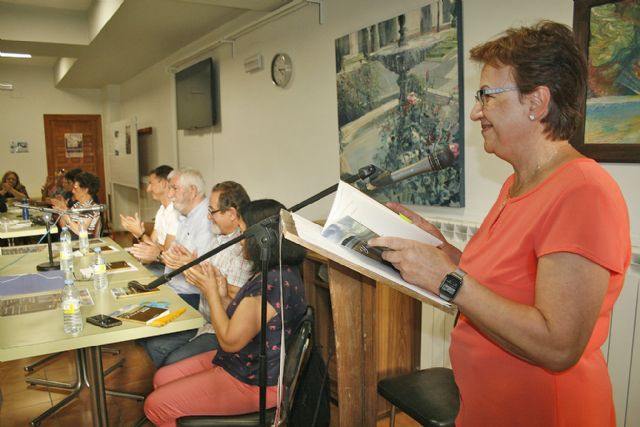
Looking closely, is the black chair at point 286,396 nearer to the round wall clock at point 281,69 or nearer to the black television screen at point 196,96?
the round wall clock at point 281,69

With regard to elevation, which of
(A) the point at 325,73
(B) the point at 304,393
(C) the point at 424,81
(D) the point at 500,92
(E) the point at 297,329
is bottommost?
(B) the point at 304,393

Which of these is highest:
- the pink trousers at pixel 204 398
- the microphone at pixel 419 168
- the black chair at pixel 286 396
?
the microphone at pixel 419 168

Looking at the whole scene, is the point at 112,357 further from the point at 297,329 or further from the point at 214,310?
the point at 297,329

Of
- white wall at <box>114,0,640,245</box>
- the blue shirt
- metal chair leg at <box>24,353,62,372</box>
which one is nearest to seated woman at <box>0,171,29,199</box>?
white wall at <box>114,0,640,245</box>

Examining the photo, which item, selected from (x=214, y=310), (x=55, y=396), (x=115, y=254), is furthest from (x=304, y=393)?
(x=115, y=254)

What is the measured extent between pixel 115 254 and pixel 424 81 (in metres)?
2.33

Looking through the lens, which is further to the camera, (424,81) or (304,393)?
(424,81)

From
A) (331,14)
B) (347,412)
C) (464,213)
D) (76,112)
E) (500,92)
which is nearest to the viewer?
(500,92)

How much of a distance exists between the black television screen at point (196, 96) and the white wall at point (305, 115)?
0.12 m

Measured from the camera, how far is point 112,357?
347cm

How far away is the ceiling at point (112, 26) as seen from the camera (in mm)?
4230

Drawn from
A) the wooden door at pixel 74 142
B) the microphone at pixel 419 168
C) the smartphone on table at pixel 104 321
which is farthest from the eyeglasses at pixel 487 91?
the wooden door at pixel 74 142

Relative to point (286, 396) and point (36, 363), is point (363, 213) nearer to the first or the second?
point (286, 396)

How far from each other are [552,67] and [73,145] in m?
10.2
